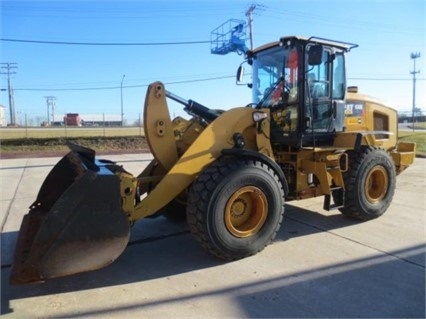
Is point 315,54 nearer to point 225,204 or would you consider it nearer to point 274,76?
point 274,76

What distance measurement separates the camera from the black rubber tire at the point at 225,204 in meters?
4.28

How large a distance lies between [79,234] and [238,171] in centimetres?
179

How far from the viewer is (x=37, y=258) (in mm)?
3439

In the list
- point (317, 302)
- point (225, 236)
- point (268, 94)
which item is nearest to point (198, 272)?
point (225, 236)

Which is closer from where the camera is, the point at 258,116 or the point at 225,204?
the point at 225,204

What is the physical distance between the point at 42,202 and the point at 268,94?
133 inches

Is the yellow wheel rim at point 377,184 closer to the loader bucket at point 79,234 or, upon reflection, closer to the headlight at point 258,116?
the headlight at point 258,116

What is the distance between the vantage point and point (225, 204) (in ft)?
14.5

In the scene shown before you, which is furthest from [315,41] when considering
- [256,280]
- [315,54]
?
[256,280]

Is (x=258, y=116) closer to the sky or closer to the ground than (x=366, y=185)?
closer to the sky


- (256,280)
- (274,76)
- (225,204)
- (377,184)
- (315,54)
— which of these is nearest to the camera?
(256,280)

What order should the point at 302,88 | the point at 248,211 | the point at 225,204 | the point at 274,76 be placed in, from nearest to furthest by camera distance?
the point at 225,204 → the point at 248,211 → the point at 302,88 → the point at 274,76

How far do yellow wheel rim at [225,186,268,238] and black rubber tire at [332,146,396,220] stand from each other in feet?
5.70

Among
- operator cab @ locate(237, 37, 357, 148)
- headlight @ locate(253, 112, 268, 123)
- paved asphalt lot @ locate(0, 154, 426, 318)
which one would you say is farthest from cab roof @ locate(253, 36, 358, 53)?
paved asphalt lot @ locate(0, 154, 426, 318)
